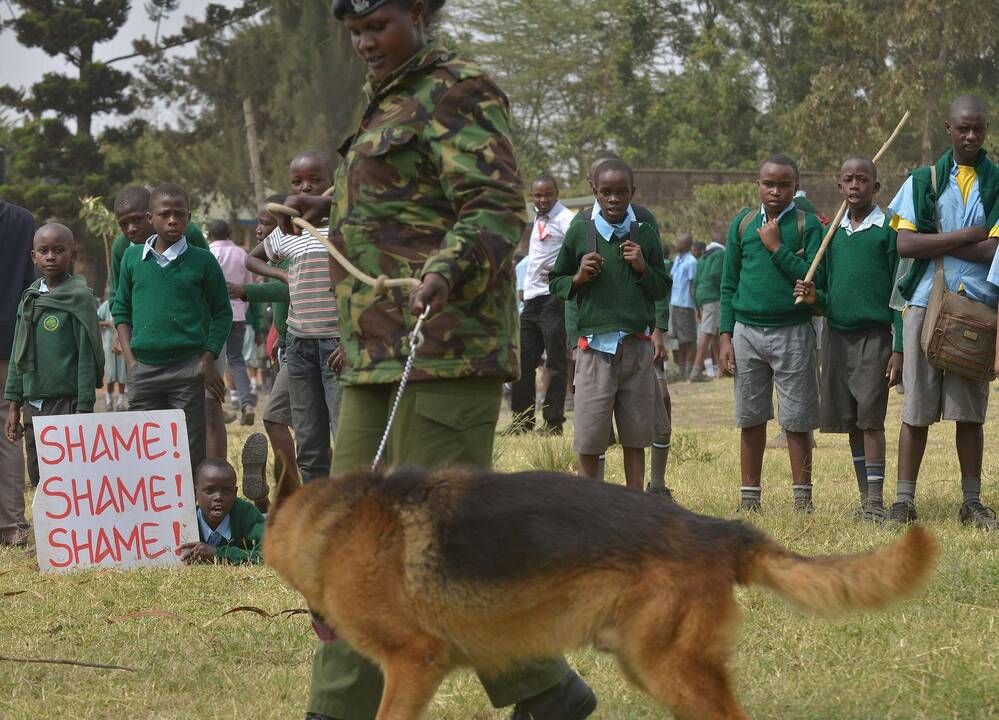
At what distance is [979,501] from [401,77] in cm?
480

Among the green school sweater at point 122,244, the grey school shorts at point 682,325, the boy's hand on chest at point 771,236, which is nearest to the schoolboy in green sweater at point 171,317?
the green school sweater at point 122,244

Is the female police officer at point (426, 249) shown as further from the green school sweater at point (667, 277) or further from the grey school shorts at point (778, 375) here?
the grey school shorts at point (778, 375)

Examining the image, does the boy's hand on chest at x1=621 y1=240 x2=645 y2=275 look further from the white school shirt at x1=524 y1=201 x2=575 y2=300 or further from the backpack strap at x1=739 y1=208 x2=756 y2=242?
the white school shirt at x1=524 y1=201 x2=575 y2=300

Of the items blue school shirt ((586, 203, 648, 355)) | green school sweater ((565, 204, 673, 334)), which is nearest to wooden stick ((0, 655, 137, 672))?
blue school shirt ((586, 203, 648, 355))

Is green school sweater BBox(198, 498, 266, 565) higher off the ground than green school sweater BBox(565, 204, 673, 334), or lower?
lower

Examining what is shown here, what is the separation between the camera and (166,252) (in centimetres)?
758

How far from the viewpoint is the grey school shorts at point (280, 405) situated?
326 inches

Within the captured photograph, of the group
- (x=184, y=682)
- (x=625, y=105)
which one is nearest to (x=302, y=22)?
(x=625, y=105)

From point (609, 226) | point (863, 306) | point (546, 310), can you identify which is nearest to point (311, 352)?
point (609, 226)

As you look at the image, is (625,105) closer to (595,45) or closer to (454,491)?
(595,45)

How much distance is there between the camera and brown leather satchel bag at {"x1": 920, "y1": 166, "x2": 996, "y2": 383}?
262 inches

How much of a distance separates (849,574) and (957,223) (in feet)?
13.3

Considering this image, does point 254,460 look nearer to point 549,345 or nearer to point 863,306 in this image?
point 863,306

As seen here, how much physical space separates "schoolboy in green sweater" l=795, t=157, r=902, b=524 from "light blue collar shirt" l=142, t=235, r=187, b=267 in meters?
3.56
